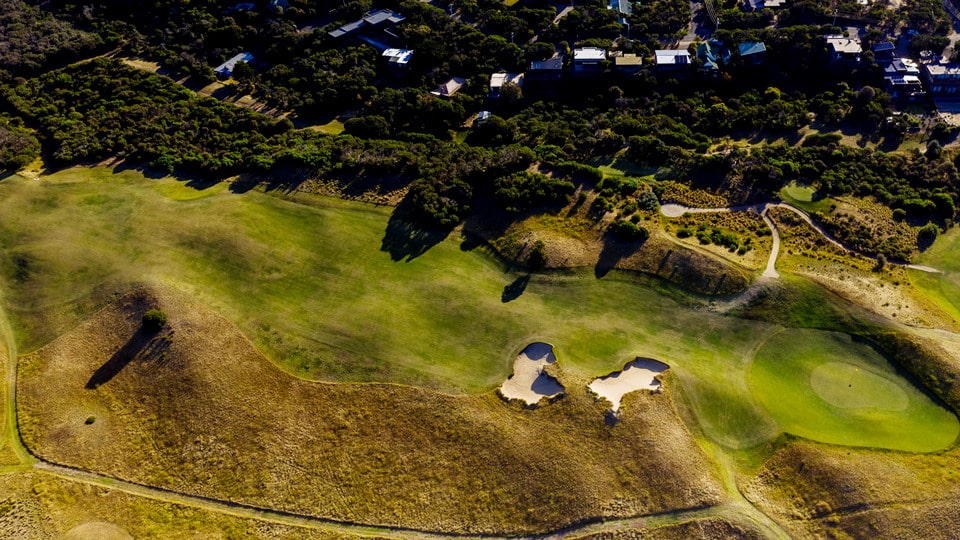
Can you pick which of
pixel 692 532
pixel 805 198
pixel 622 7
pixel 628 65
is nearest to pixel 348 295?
pixel 692 532

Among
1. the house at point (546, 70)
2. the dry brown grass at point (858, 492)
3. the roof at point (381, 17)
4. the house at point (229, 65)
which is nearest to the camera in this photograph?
the dry brown grass at point (858, 492)

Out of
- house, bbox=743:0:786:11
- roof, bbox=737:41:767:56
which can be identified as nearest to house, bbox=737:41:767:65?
roof, bbox=737:41:767:56

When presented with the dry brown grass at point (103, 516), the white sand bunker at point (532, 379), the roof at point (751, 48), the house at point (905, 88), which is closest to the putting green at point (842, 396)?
the white sand bunker at point (532, 379)

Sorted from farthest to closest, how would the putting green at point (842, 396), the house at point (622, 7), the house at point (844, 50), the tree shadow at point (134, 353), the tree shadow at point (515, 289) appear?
the house at point (622, 7) → the house at point (844, 50) → the tree shadow at point (515, 289) → the tree shadow at point (134, 353) → the putting green at point (842, 396)

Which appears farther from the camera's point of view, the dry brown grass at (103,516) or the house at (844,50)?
the house at (844,50)

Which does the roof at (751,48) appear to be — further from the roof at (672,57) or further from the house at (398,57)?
the house at (398,57)

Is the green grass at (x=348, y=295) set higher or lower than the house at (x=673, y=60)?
lower

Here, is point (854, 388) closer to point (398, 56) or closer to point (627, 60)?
point (627, 60)
